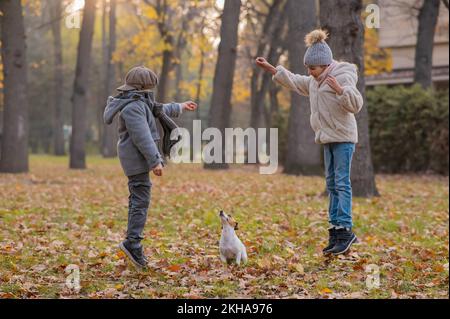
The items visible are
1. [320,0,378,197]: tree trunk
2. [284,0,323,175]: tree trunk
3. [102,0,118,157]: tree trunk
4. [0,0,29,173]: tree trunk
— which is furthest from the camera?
[102,0,118,157]: tree trunk

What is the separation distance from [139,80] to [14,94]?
14948mm

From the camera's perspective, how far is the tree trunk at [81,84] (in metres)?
24.2

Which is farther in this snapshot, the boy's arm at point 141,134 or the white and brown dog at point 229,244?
the white and brown dog at point 229,244

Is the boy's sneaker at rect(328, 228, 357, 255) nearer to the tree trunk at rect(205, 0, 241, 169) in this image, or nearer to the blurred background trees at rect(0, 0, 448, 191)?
the blurred background trees at rect(0, 0, 448, 191)

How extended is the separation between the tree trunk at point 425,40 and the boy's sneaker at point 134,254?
19.9 meters

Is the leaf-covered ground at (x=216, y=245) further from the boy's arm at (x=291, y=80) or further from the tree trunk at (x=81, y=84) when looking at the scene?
the tree trunk at (x=81, y=84)

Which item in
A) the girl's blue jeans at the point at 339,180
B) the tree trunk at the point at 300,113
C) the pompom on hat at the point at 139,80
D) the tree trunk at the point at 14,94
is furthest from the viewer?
the tree trunk at the point at 14,94

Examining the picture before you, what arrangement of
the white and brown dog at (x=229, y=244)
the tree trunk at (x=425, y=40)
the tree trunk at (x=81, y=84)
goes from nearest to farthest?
1. the white and brown dog at (x=229, y=244)
2. the tree trunk at (x=81, y=84)
3. the tree trunk at (x=425, y=40)

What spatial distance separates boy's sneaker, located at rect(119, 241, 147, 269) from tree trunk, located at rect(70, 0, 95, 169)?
18.4m

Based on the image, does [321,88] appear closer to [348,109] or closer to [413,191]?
[348,109]

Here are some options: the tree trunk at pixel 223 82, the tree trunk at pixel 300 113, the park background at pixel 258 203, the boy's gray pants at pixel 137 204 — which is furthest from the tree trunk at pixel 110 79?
the boy's gray pants at pixel 137 204

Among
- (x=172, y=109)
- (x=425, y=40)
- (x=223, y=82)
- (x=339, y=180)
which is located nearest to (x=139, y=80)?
(x=172, y=109)

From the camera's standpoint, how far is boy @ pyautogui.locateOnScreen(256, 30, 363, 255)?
6.94 metres

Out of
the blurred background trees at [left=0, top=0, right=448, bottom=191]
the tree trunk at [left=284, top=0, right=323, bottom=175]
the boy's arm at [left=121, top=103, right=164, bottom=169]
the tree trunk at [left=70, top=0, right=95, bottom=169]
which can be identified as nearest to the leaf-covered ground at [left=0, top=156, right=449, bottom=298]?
the boy's arm at [left=121, top=103, right=164, bottom=169]
